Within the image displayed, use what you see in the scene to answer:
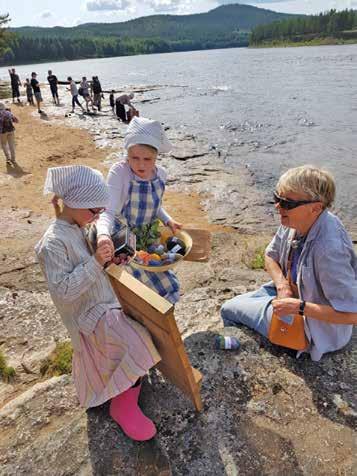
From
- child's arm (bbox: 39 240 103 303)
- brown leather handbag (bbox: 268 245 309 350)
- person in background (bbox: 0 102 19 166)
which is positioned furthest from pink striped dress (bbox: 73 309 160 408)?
person in background (bbox: 0 102 19 166)

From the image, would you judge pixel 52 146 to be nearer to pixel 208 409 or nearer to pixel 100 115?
pixel 100 115

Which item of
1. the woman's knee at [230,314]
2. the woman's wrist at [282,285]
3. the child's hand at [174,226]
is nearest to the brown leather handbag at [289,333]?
the woman's wrist at [282,285]

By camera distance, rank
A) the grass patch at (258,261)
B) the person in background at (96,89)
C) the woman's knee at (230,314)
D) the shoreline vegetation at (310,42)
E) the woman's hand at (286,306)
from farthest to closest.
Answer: the shoreline vegetation at (310,42)
the person in background at (96,89)
the grass patch at (258,261)
the woman's knee at (230,314)
the woman's hand at (286,306)

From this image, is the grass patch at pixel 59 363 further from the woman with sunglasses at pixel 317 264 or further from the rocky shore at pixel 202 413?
the woman with sunglasses at pixel 317 264

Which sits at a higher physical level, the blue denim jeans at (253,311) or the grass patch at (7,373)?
the blue denim jeans at (253,311)

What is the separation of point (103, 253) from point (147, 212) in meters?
1.16

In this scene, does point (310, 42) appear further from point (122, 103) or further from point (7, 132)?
point (7, 132)

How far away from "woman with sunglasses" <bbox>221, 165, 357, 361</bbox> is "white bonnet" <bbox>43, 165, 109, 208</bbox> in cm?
140

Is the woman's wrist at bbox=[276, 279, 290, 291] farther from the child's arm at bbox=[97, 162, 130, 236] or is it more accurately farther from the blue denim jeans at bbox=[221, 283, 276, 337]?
the child's arm at bbox=[97, 162, 130, 236]

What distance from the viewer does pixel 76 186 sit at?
92.8 inches

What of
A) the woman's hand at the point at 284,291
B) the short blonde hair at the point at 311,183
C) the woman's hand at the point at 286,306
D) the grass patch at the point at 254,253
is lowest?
the grass patch at the point at 254,253

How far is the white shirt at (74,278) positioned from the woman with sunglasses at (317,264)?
1377 millimetres

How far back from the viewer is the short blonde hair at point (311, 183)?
2711 mm

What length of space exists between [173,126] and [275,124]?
5.85 meters
